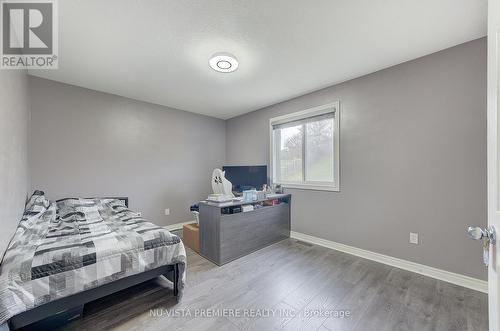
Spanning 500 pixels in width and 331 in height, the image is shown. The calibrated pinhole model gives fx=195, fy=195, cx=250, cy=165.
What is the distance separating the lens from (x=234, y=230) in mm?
2549

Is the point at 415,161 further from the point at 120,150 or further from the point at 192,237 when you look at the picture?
the point at 120,150

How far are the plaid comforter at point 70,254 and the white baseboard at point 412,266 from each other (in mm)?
2142

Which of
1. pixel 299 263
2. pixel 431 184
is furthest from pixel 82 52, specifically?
pixel 431 184

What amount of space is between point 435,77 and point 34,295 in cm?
383

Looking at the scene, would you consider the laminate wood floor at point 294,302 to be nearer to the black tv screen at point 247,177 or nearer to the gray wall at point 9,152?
the gray wall at point 9,152

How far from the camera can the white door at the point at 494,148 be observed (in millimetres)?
793

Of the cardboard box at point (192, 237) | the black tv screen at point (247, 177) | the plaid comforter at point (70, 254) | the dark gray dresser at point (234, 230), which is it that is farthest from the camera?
the black tv screen at point (247, 177)

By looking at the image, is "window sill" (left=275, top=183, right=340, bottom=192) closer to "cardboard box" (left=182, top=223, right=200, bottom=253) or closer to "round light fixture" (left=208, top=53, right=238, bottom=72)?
"cardboard box" (left=182, top=223, right=200, bottom=253)

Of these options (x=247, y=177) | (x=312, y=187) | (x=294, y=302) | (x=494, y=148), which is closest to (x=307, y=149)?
(x=312, y=187)

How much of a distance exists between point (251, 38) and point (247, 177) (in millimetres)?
2062

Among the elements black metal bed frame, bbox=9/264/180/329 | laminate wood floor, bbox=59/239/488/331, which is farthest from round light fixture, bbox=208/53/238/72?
laminate wood floor, bbox=59/239/488/331

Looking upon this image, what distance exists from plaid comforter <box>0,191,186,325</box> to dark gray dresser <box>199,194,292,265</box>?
69 cm

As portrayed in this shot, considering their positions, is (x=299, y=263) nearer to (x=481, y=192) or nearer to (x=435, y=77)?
(x=481, y=192)

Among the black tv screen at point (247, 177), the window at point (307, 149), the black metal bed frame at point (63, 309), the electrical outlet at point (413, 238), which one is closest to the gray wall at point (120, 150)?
the black tv screen at point (247, 177)
